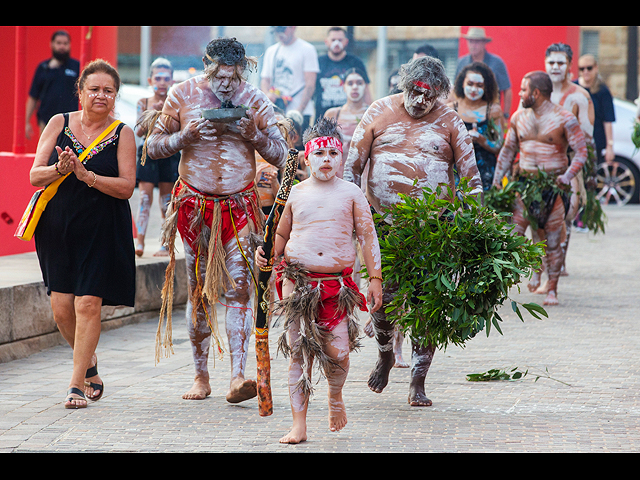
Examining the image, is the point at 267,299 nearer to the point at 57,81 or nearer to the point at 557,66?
the point at 557,66

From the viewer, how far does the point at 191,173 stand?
5414 mm

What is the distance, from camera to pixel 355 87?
1080cm

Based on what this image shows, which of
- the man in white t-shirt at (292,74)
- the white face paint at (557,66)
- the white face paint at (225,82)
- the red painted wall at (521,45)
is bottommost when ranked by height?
the white face paint at (225,82)

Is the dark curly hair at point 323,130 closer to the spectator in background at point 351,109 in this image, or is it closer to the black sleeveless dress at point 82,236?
the black sleeveless dress at point 82,236

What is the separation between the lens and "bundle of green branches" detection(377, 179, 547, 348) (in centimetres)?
500

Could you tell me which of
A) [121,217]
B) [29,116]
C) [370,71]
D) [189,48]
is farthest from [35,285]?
[370,71]

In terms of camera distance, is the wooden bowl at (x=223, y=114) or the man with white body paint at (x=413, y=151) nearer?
the wooden bowl at (x=223, y=114)

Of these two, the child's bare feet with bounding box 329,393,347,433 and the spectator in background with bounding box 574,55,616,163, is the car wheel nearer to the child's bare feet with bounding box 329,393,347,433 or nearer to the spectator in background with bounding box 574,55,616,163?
the spectator in background with bounding box 574,55,616,163

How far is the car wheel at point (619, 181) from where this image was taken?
1791 centimetres

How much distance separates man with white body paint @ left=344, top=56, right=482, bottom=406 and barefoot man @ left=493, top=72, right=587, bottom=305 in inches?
141

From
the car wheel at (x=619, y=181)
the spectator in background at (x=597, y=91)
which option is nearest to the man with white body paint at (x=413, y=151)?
the spectator in background at (x=597, y=91)

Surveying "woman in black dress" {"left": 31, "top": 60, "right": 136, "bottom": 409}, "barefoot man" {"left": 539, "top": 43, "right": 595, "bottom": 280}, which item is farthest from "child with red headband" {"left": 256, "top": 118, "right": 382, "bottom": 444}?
"barefoot man" {"left": 539, "top": 43, "right": 595, "bottom": 280}

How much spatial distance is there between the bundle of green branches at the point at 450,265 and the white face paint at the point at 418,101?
53 cm

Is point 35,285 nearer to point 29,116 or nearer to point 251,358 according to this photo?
point 251,358
